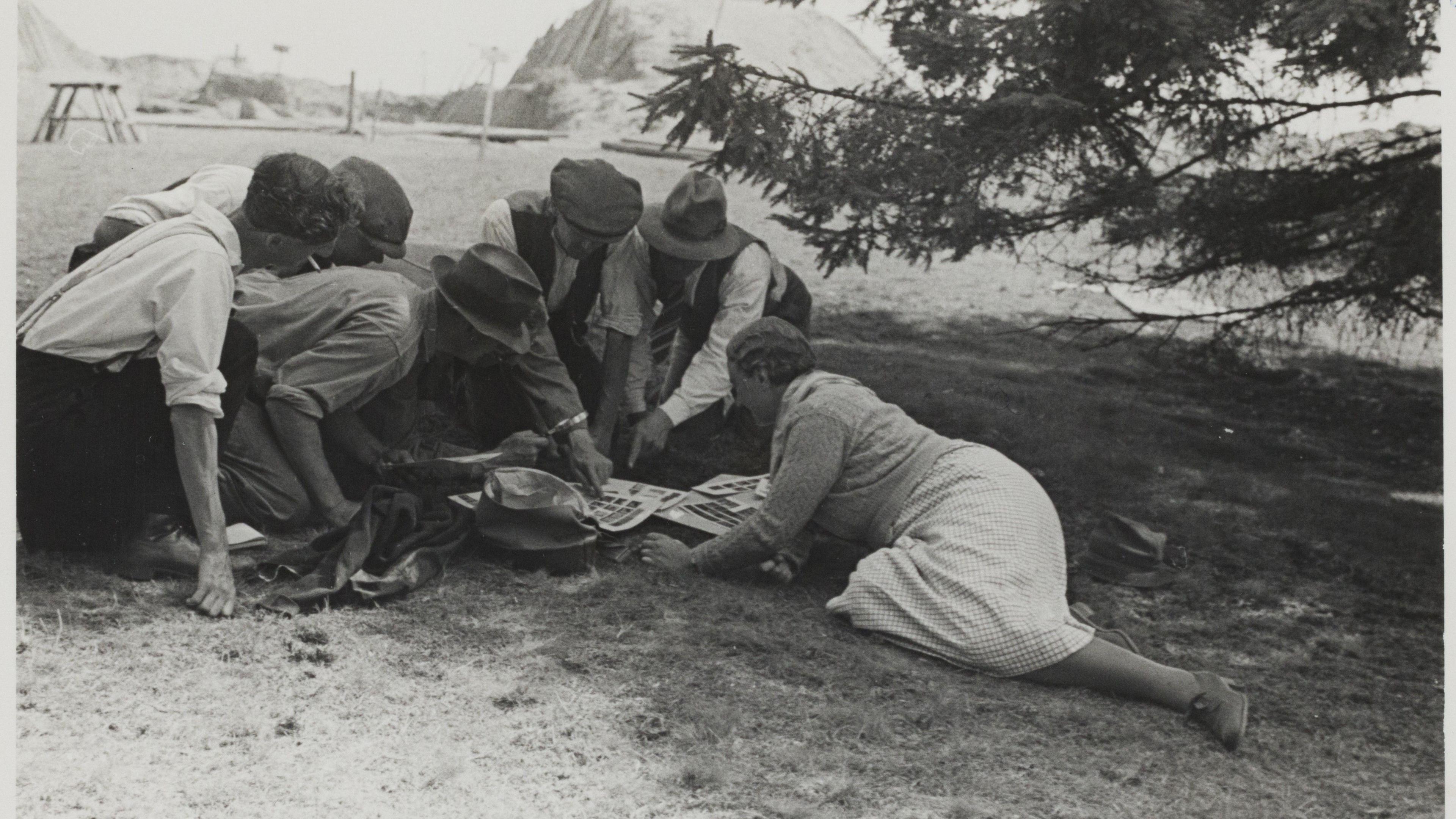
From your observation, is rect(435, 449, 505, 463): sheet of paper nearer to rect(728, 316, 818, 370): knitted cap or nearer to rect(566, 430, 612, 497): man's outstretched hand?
rect(566, 430, 612, 497): man's outstretched hand

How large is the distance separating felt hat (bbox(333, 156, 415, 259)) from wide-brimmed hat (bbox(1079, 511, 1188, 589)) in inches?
98.6

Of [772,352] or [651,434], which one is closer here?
[772,352]

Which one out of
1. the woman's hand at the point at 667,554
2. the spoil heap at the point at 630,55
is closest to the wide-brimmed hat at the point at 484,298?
the woman's hand at the point at 667,554

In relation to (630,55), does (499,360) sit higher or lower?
lower

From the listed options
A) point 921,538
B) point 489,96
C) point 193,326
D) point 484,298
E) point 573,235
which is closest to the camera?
point 193,326

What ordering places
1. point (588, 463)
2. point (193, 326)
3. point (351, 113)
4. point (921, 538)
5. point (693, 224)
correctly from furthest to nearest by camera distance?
1. point (351, 113)
2. point (693, 224)
3. point (588, 463)
4. point (921, 538)
5. point (193, 326)

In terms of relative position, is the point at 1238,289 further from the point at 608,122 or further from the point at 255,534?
the point at 255,534

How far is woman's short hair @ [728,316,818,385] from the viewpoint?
3.34m

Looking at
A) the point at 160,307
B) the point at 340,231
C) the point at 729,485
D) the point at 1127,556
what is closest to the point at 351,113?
the point at 729,485

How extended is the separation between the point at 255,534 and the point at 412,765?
4.21ft

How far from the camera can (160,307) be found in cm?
267

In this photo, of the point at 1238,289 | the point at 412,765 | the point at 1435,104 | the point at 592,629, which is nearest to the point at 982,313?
the point at 1238,289

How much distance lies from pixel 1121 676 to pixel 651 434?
72.6 inches

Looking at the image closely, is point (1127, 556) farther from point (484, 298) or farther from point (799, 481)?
point (484, 298)
